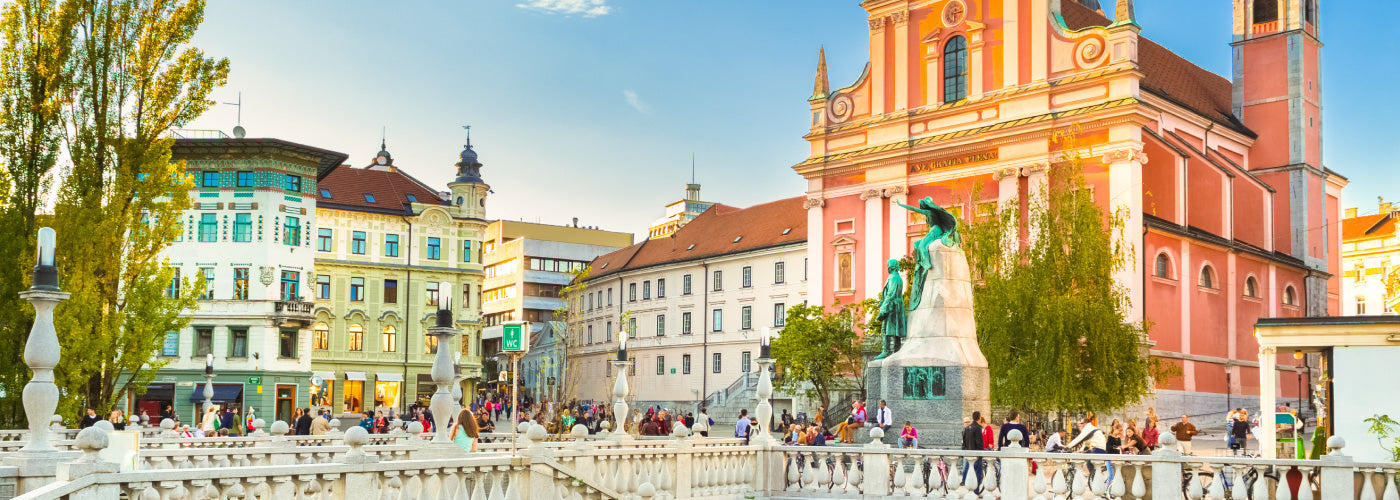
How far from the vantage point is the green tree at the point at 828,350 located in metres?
44.3

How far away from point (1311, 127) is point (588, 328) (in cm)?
4462

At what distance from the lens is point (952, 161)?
44438 mm

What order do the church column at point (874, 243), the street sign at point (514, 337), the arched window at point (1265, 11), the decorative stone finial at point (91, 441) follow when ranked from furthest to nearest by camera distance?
the arched window at point (1265, 11), the church column at point (874, 243), the street sign at point (514, 337), the decorative stone finial at point (91, 441)

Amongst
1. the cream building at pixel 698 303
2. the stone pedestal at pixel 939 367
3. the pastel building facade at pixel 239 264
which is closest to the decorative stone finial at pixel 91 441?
the stone pedestal at pixel 939 367

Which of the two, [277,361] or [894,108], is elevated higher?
[894,108]

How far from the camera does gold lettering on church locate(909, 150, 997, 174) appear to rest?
142 feet

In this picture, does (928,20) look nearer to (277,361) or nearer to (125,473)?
(277,361)

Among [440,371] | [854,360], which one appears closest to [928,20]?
[854,360]

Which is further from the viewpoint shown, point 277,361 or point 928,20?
point 277,361

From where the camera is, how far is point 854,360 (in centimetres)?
4472

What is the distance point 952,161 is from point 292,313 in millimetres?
29100

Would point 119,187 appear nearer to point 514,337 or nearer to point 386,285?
point 514,337

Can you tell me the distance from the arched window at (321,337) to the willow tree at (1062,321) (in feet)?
127

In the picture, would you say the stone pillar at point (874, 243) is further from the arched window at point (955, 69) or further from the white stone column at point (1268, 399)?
the white stone column at point (1268, 399)
